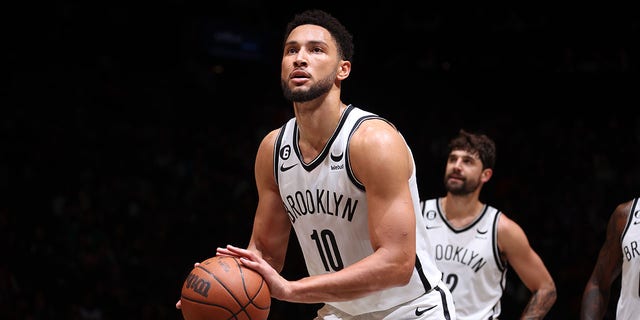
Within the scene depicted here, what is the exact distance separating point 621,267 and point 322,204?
2082mm

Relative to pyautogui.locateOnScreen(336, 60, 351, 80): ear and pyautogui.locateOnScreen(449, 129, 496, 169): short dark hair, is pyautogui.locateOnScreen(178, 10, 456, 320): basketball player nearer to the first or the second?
pyautogui.locateOnScreen(336, 60, 351, 80): ear

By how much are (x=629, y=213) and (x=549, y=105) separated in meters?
8.13

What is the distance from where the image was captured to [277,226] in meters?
3.69

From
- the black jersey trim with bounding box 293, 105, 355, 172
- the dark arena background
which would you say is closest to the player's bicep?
the black jersey trim with bounding box 293, 105, 355, 172

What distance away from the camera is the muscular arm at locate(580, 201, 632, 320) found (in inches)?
170

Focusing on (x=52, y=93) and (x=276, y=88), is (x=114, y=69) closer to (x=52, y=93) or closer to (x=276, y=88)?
(x=52, y=93)

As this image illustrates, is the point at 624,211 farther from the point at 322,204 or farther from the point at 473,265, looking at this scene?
the point at 322,204

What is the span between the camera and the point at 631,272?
4.02 metres

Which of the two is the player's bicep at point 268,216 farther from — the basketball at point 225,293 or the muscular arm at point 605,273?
the muscular arm at point 605,273

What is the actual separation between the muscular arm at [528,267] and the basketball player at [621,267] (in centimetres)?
77

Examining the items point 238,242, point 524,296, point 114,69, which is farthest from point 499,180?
point 114,69

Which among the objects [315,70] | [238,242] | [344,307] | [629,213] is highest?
[315,70]

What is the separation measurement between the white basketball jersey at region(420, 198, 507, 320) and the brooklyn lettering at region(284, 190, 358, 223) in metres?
1.94

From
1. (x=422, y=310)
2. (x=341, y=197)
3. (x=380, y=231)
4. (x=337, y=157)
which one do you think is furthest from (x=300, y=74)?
(x=422, y=310)
